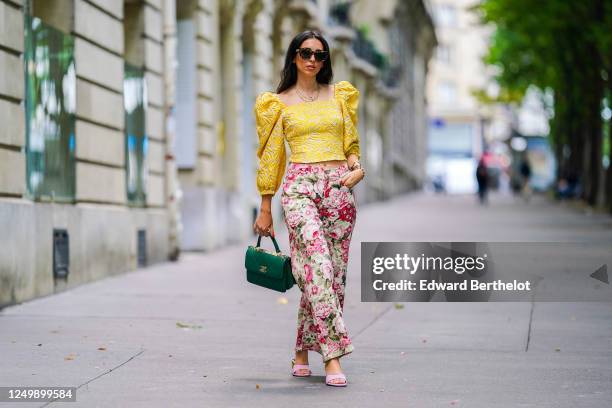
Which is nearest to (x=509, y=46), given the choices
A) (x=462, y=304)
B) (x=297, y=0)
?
(x=297, y=0)

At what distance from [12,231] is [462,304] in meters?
4.05

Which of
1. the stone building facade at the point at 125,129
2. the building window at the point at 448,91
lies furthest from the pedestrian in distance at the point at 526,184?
the building window at the point at 448,91

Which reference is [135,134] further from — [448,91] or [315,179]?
[448,91]

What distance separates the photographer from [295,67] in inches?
296

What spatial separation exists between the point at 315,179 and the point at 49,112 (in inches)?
248

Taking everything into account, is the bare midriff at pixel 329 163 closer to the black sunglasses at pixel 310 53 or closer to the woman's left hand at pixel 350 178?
the woman's left hand at pixel 350 178

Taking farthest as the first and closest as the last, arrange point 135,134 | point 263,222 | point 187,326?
1. point 135,134
2. point 187,326
3. point 263,222

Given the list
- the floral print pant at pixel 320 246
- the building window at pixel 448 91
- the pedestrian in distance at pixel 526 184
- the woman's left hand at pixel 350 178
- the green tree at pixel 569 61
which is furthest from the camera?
the building window at pixel 448 91

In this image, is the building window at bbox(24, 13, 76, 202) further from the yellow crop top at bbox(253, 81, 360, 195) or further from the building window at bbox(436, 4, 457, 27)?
the building window at bbox(436, 4, 457, 27)

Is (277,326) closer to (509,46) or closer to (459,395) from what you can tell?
(459,395)

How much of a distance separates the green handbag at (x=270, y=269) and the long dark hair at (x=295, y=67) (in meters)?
0.91

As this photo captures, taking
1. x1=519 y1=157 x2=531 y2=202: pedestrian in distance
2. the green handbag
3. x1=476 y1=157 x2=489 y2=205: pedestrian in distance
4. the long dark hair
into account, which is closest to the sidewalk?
the green handbag

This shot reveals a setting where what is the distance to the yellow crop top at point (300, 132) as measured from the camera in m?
7.38

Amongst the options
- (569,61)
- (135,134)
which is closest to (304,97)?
(135,134)
